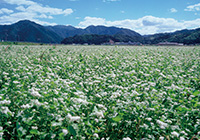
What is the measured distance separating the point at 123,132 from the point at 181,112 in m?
1.52

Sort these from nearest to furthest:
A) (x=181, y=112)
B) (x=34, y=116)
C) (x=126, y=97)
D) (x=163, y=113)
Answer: (x=34, y=116)
(x=181, y=112)
(x=163, y=113)
(x=126, y=97)

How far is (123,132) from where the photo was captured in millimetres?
4188

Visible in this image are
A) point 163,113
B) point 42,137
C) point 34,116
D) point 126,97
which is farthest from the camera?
point 126,97

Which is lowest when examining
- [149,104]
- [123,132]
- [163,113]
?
[123,132]

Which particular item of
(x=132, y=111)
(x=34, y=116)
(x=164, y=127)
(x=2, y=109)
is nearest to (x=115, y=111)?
(x=132, y=111)

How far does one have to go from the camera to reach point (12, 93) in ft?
15.9

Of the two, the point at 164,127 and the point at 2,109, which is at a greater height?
the point at 2,109

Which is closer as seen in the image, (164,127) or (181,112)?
(164,127)

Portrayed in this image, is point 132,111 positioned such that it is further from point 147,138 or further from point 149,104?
point 147,138

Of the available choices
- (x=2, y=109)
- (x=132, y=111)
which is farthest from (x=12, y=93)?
(x=132, y=111)

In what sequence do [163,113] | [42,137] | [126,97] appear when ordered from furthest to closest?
[126,97]
[163,113]
[42,137]

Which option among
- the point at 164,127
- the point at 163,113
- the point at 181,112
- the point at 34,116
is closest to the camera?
the point at 164,127

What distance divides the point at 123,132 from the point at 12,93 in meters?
3.39

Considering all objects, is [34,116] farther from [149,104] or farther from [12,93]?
[149,104]
